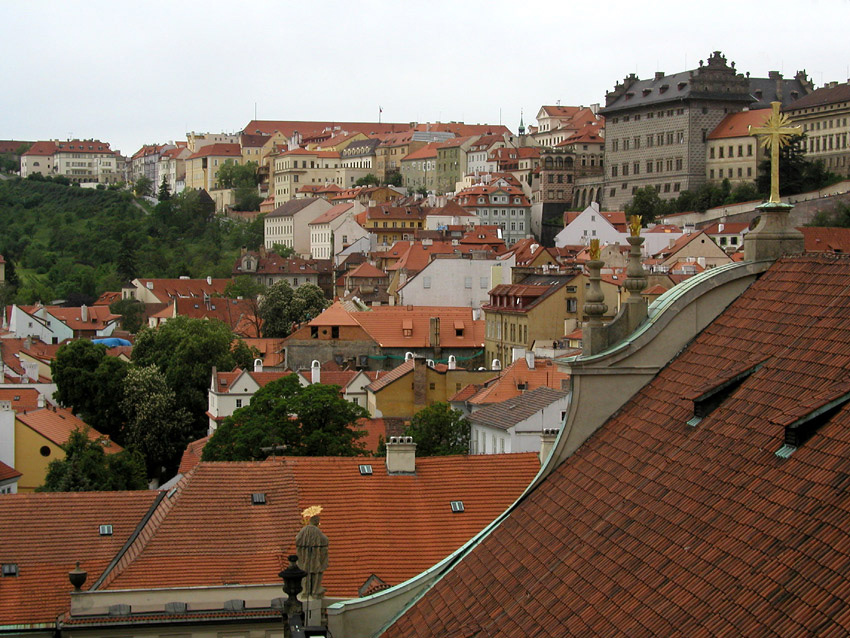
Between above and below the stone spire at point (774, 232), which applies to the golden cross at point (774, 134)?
above

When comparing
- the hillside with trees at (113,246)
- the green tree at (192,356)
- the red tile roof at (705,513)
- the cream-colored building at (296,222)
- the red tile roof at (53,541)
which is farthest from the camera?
the cream-colored building at (296,222)

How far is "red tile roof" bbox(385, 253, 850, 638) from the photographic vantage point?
23.7 ft

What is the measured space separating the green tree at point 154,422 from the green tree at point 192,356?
186cm

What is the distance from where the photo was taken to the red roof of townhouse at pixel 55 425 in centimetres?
5644

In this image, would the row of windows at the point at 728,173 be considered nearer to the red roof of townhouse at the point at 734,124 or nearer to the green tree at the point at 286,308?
the red roof of townhouse at the point at 734,124

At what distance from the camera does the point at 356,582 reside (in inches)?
834

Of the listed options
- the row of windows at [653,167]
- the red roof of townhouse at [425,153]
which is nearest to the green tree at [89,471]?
the row of windows at [653,167]

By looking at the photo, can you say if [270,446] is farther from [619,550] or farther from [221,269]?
[221,269]

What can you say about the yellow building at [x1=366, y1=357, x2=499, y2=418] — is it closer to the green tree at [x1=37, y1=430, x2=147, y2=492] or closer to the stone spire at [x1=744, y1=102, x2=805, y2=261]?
the green tree at [x1=37, y1=430, x2=147, y2=492]

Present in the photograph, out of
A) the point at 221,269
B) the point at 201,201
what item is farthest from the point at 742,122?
the point at 201,201

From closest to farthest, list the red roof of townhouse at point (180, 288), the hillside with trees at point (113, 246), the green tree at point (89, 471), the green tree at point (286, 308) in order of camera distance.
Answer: the green tree at point (89, 471), the green tree at point (286, 308), the red roof of townhouse at point (180, 288), the hillside with trees at point (113, 246)

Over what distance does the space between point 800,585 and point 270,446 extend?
113 ft

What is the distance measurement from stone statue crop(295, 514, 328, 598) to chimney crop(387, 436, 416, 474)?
13.0 metres

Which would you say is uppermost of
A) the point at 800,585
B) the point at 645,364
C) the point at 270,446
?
the point at 645,364
